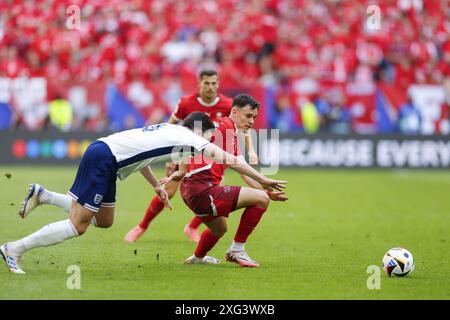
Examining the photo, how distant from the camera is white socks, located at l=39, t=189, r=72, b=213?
8.39 m

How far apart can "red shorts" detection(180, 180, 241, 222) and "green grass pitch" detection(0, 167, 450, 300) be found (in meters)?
0.57

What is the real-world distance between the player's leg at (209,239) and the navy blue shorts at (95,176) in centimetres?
128

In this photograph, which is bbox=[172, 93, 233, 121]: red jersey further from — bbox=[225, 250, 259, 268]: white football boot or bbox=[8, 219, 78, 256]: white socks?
bbox=[8, 219, 78, 256]: white socks

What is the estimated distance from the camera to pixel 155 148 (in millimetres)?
7746

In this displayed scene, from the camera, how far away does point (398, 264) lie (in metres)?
8.08

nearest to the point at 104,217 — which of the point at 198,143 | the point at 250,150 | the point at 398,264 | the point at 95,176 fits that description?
the point at 95,176

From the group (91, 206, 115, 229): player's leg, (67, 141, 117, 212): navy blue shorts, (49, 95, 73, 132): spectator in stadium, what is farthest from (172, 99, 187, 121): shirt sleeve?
(49, 95, 73, 132): spectator in stadium

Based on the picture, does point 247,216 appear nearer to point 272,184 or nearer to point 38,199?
point 272,184

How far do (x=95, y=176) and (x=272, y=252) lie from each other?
2.84m
